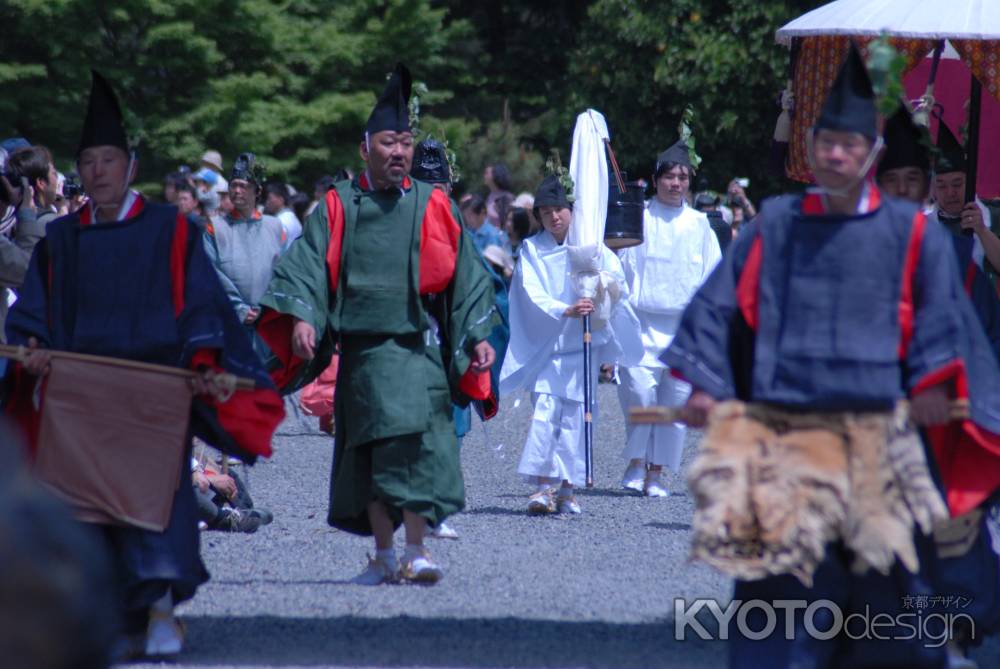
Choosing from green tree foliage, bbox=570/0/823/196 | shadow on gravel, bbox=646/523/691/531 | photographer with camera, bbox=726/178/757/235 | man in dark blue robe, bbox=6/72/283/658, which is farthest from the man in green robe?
green tree foliage, bbox=570/0/823/196

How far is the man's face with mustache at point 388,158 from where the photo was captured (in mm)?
6727

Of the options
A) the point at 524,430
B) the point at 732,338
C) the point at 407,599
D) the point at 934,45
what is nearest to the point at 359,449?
the point at 407,599

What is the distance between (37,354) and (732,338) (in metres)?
2.16

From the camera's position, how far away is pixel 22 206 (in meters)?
6.91

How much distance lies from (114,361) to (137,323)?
0.60 feet

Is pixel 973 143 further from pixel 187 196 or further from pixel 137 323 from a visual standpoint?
pixel 187 196

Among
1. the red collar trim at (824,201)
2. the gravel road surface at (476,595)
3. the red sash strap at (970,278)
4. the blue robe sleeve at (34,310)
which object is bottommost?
the gravel road surface at (476,595)

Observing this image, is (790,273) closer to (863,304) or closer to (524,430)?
(863,304)

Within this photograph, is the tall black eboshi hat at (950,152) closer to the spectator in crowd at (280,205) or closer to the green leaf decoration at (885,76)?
the green leaf decoration at (885,76)

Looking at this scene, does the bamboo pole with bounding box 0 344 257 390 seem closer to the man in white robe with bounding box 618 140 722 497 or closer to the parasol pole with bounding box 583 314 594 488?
the parasol pole with bounding box 583 314 594 488

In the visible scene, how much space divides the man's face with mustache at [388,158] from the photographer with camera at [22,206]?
1383 mm

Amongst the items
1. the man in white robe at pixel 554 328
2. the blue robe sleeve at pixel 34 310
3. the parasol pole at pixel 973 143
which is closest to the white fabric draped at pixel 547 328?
the man in white robe at pixel 554 328

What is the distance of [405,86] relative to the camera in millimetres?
6883

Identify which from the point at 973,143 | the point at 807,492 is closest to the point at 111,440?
the point at 807,492
